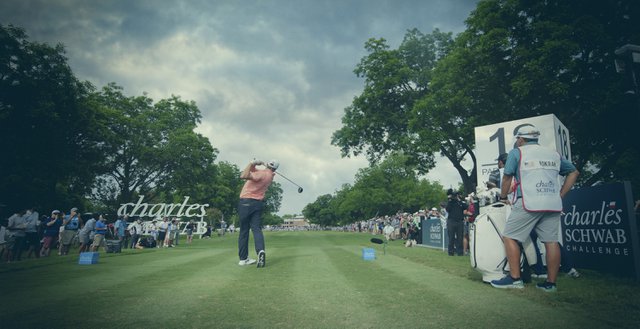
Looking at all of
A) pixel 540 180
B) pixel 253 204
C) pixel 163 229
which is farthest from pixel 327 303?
pixel 163 229

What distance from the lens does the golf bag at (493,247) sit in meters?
5.55

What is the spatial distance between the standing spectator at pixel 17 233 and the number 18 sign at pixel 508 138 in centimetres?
1748

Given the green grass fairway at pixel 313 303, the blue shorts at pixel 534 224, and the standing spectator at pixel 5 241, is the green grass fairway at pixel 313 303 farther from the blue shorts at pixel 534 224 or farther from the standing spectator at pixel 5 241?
the standing spectator at pixel 5 241

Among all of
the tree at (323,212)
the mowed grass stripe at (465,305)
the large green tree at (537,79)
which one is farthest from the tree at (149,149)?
the tree at (323,212)

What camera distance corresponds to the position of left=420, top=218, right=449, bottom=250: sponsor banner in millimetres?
17188

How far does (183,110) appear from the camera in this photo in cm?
4388

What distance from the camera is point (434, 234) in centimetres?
1886

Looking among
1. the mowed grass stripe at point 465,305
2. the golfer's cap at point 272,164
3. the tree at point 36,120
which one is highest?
the tree at point 36,120

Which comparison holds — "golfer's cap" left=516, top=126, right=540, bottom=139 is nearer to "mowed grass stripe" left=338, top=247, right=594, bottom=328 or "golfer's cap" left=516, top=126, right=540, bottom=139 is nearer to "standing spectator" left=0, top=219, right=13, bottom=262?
"mowed grass stripe" left=338, top=247, right=594, bottom=328

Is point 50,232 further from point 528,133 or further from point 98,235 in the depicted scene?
point 528,133

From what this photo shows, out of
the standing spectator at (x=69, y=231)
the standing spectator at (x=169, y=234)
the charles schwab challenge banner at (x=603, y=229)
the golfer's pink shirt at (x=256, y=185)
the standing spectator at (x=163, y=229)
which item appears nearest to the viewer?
the charles schwab challenge banner at (x=603, y=229)

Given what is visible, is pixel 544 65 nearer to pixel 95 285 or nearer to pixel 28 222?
pixel 95 285

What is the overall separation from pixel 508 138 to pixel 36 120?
28923 mm

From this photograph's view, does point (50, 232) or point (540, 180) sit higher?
point (540, 180)
